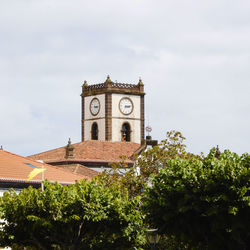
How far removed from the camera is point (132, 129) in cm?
10225

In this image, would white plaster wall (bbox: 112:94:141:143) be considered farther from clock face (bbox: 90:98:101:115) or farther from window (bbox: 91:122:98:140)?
window (bbox: 91:122:98:140)

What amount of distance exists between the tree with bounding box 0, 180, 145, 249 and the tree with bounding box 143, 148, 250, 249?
3.42 m

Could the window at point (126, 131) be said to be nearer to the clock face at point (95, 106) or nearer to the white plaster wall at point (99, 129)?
the white plaster wall at point (99, 129)

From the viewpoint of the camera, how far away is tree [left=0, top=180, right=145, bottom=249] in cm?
3450

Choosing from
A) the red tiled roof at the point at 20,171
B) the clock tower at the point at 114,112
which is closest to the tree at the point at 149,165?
the red tiled roof at the point at 20,171

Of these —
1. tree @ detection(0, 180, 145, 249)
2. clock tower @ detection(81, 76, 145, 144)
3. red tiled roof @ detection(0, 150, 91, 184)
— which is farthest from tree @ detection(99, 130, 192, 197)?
clock tower @ detection(81, 76, 145, 144)

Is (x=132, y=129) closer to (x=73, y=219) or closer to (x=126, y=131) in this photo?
(x=126, y=131)

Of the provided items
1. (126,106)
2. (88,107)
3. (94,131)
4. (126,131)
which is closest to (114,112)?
(126,106)

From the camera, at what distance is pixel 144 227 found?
119ft

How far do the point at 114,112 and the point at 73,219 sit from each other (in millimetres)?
66989

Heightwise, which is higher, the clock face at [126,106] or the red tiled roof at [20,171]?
the clock face at [126,106]

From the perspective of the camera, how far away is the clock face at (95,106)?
102688mm

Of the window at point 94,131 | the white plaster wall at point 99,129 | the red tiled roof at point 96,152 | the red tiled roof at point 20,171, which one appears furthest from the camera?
the window at point 94,131

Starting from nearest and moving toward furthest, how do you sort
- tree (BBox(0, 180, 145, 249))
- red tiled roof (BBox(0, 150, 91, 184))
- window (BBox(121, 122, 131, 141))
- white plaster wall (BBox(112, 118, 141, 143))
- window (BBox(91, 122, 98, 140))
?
tree (BBox(0, 180, 145, 249)) < red tiled roof (BBox(0, 150, 91, 184)) < white plaster wall (BBox(112, 118, 141, 143)) < window (BBox(121, 122, 131, 141)) < window (BBox(91, 122, 98, 140))
